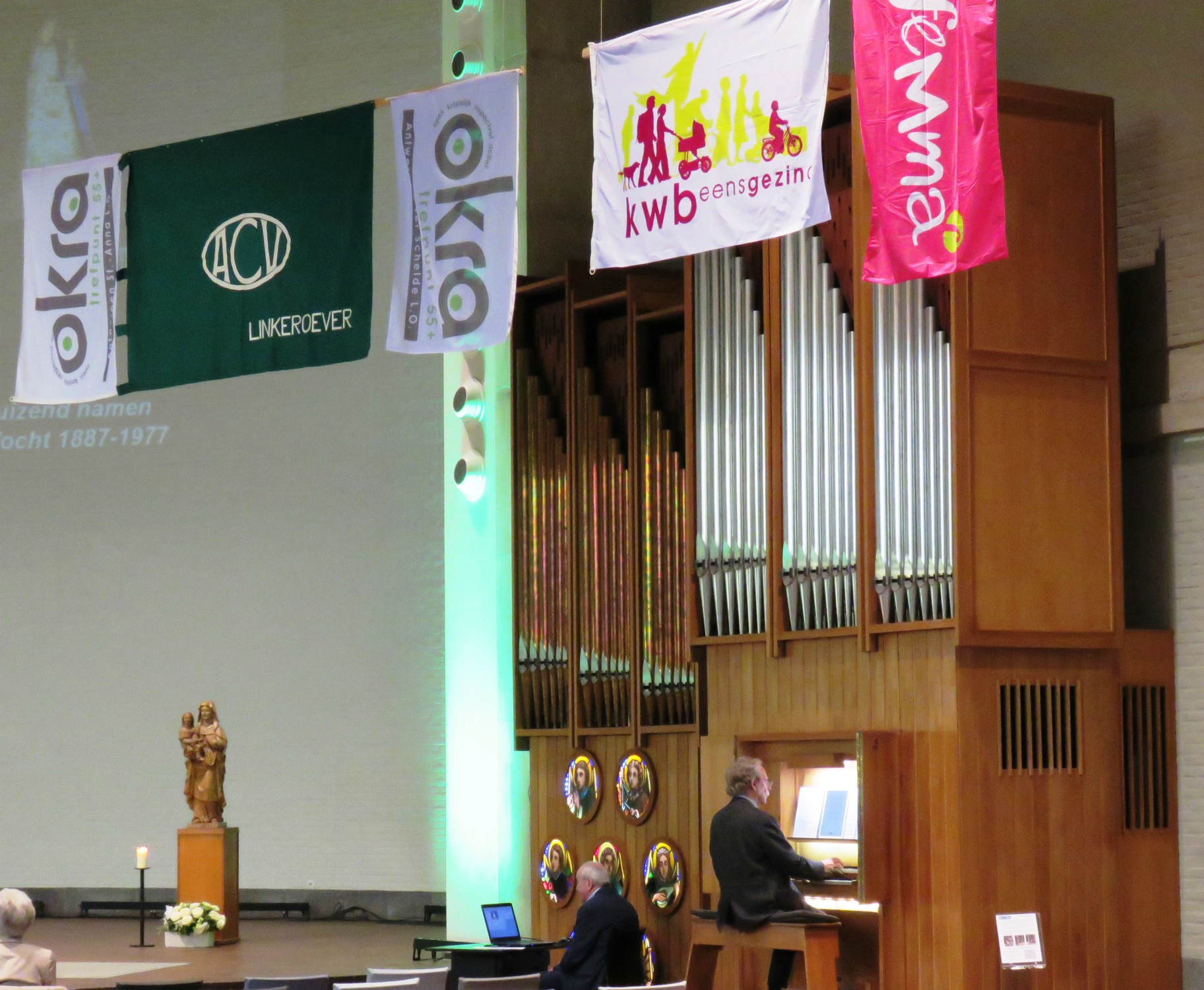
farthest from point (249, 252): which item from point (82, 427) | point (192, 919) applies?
point (82, 427)

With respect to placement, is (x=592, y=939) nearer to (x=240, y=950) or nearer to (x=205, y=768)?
(x=240, y=950)

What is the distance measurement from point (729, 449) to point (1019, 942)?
2984mm

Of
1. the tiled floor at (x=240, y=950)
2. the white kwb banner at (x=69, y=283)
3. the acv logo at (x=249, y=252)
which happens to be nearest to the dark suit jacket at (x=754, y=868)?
the tiled floor at (x=240, y=950)

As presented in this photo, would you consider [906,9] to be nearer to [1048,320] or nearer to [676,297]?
[1048,320]

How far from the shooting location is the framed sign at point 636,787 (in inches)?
424

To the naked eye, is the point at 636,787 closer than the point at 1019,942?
No

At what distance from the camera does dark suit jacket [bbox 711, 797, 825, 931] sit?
28.5 ft

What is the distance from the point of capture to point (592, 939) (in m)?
8.59

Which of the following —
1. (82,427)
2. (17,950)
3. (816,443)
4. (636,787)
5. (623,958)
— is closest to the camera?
(17,950)

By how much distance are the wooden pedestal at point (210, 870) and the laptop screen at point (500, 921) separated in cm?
291

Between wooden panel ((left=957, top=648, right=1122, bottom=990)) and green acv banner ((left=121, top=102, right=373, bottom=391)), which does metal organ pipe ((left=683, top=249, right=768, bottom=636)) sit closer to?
wooden panel ((left=957, top=648, right=1122, bottom=990))

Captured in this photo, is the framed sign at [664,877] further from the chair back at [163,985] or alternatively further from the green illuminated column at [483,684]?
the chair back at [163,985]

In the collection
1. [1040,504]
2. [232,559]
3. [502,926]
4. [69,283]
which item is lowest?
[502,926]

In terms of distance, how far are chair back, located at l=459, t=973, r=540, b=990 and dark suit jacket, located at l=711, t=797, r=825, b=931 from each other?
4.09 feet
